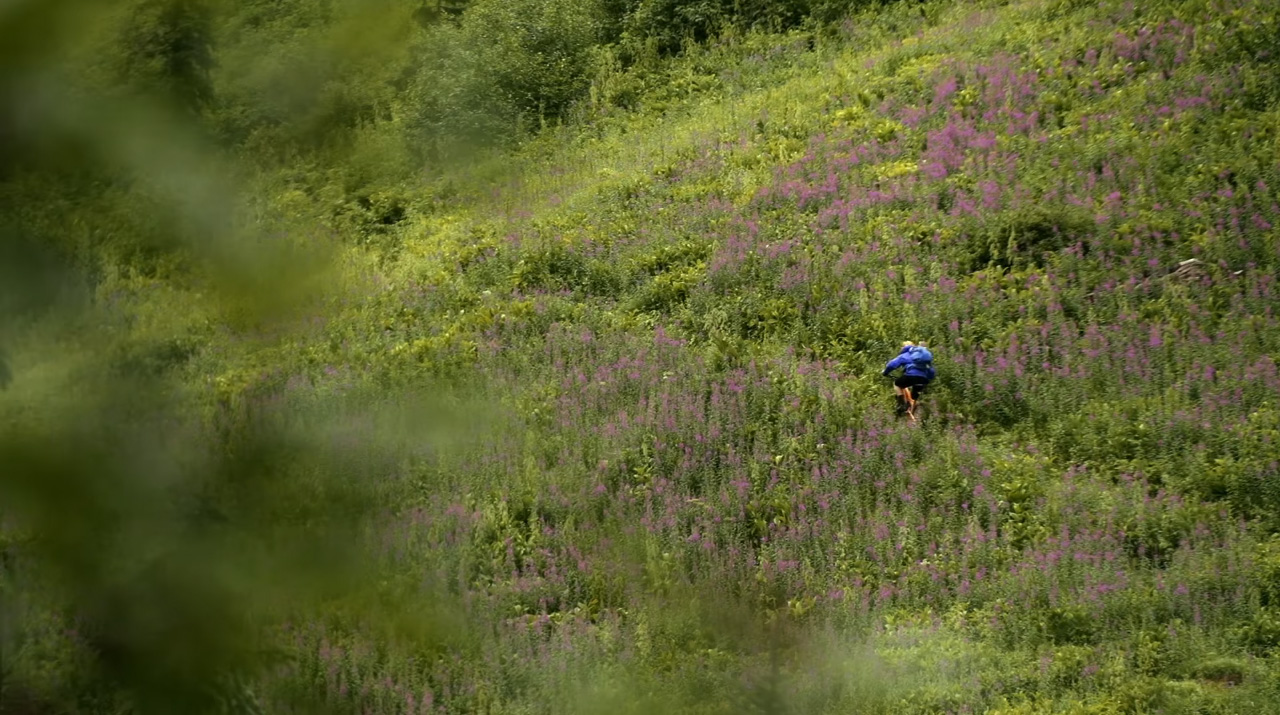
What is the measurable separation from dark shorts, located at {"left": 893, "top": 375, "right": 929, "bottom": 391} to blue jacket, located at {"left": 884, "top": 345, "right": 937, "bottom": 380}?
0.02m

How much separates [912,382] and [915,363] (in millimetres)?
195

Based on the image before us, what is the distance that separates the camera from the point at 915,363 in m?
12.5

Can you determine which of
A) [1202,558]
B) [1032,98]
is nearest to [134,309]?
[1202,558]

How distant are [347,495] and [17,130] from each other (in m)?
0.75

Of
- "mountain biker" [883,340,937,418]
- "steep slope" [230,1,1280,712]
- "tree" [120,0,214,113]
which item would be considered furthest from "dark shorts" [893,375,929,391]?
"tree" [120,0,214,113]

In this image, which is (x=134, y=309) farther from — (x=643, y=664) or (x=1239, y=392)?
(x=1239, y=392)

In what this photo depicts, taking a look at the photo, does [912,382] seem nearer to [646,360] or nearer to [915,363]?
[915,363]

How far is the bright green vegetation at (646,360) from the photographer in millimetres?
1915

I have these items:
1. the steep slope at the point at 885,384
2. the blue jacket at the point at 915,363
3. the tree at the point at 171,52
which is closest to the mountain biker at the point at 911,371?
the blue jacket at the point at 915,363

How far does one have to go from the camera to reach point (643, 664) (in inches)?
245

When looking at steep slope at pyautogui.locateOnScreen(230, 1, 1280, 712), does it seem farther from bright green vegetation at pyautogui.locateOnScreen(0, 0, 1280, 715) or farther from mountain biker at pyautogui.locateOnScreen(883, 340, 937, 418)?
mountain biker at pyautogui.locateOnScreen(883, 340, 937, 418)

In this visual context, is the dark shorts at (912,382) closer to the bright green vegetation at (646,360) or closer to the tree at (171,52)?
the bright green vegetation at (646,360)

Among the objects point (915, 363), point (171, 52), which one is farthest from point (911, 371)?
point (171, 52)

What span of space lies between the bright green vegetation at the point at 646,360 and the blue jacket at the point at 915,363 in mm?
443
